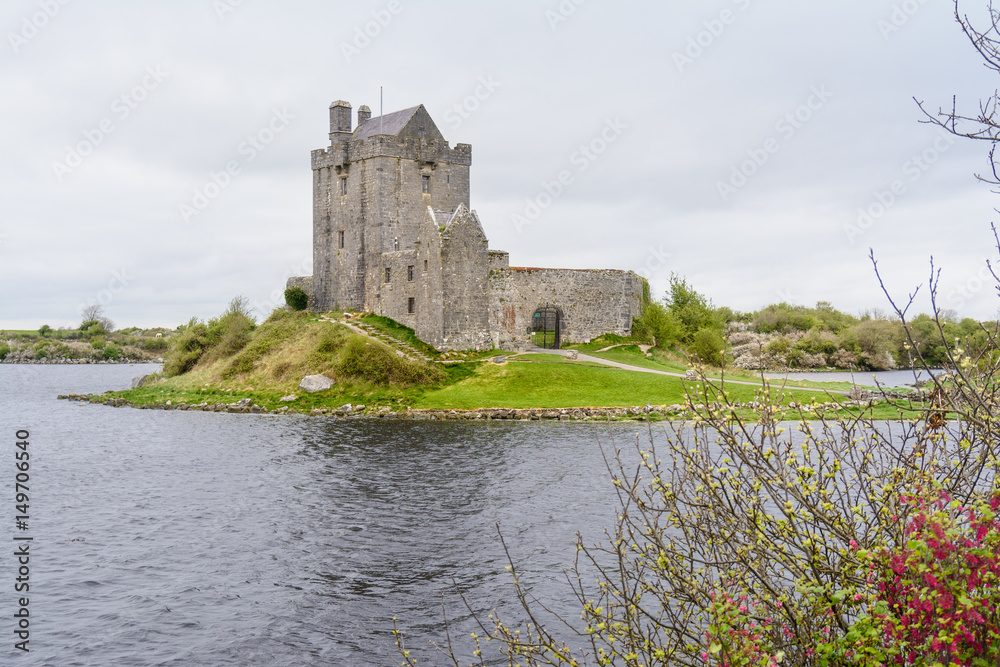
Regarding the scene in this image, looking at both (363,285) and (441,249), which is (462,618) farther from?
(363,285)

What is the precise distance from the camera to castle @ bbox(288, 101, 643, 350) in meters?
46.8

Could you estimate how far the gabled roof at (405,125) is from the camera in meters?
48.7

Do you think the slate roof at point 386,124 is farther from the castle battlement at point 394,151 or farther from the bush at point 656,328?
the bush at point 656,328

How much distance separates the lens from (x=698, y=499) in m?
6.21

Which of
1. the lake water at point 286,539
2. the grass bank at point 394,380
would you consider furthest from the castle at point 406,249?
the lake water at point 286,539

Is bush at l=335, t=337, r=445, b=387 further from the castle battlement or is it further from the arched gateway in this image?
the castle battlement

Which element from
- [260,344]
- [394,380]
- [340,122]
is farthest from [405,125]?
[394,380]

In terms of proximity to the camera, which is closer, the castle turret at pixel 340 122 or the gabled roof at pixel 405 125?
the gabled roof at pixel 405 125

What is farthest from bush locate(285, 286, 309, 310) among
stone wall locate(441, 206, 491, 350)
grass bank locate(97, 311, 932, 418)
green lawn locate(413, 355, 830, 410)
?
green lawn locate(413, 355, 830, 410)

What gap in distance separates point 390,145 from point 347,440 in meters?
24.5

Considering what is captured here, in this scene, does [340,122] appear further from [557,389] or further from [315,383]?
[557,389]

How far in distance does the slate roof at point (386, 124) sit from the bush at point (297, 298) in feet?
35.7

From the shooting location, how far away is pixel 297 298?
171ft

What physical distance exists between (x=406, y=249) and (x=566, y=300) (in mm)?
10467
